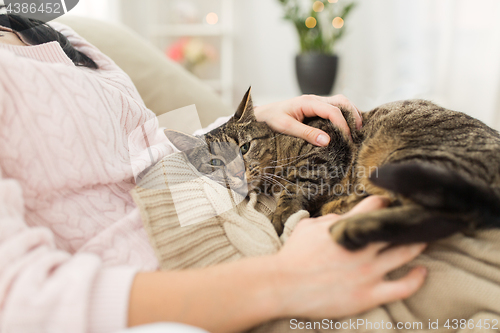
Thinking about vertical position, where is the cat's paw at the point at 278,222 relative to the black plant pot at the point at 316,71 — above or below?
below

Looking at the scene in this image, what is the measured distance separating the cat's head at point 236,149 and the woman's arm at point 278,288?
16.2 inches

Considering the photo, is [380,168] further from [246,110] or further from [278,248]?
[246,110]

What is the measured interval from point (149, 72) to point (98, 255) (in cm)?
114

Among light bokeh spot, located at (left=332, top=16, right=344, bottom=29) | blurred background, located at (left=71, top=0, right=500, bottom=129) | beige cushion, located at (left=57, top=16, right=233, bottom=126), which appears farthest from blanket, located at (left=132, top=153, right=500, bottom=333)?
light bokeh spot, located at (left=332, top=16, right=344, bottom=29)

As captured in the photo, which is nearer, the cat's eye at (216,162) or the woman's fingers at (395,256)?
the woman's fingers at (395,256)

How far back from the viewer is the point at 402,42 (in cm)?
287

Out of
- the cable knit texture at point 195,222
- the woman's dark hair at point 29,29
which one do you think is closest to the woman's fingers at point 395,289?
the cable knit texture at point 195,222

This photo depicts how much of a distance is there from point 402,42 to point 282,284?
313 centimetres

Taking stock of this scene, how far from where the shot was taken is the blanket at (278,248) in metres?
0.50

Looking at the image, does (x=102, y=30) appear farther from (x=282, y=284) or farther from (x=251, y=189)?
(x=282, y=284)

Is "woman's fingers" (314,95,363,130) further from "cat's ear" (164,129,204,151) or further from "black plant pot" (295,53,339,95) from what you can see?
"black plant pot" (295,53,339,95)

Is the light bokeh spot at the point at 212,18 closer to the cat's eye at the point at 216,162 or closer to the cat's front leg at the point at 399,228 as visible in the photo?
the cat's eye at the point at 216,162

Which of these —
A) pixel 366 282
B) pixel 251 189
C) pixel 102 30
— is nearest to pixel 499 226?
pixel 366 282

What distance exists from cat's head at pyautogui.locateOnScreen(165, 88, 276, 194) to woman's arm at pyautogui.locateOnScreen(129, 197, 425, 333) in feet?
1.35
